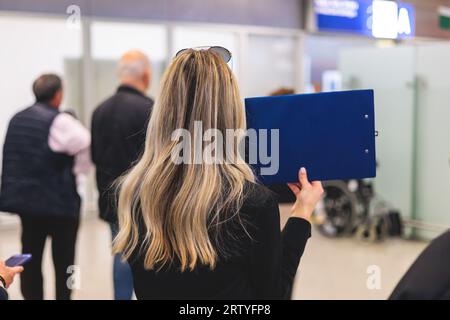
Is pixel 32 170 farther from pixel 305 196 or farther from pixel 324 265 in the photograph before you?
Answer: pixel 324 265

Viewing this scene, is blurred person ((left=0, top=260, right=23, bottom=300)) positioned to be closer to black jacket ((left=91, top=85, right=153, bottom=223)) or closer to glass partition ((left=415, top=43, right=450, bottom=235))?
black jacket ((left=91, top=85, right=153, bottom=223))

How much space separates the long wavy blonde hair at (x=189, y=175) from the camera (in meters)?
1.45

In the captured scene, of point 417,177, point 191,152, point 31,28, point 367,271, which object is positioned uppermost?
point 31,28

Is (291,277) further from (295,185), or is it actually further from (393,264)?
(393,264)

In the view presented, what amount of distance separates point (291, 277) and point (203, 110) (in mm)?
465

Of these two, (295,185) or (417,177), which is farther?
(417,177)

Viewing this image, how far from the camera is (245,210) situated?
4.78 feet

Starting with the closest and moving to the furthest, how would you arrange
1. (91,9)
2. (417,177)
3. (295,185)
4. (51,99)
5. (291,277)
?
(291,277) < (295,185) < (51,99) < (417,177) < (91,9)

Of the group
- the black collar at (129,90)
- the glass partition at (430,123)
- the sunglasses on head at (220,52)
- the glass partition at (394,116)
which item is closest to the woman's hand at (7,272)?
the sunglasses on head at (220,52)

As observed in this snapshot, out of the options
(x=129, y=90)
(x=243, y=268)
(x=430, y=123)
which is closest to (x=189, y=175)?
(x=243, y=268)

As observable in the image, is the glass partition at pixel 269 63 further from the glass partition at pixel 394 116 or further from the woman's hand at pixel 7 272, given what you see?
the woman's hand at pixel 7 272

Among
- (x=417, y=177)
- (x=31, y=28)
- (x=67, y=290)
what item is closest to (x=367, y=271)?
(x=417, y=177)

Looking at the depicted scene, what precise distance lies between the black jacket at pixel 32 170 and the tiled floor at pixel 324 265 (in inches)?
40.9
